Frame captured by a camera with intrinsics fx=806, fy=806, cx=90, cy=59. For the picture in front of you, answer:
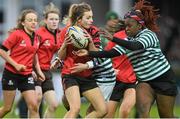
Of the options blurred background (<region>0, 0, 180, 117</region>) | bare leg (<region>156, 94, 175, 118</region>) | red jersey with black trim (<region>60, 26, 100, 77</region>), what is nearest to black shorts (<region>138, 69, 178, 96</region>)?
bare leg (<region>156, 94, 175, 118</region>)

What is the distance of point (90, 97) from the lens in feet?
38.1

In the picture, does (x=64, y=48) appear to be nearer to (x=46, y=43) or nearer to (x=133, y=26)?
(x=133, y=26)

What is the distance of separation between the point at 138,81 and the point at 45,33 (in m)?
2.57

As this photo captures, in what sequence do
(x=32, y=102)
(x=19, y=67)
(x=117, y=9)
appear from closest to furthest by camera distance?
(x=19, y=67) < (x=32, y=102) < (x=117, y=9)

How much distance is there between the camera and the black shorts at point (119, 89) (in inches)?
512

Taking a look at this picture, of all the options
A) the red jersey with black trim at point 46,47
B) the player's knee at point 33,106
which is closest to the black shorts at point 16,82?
the player's knee at point 33,106

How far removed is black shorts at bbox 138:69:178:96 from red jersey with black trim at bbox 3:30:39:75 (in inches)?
82.5

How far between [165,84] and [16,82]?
8.30 feet

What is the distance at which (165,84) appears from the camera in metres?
11.9

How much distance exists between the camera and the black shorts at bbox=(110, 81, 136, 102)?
512 inches

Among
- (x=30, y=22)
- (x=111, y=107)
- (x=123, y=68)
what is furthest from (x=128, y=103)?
(x=30, y=22)

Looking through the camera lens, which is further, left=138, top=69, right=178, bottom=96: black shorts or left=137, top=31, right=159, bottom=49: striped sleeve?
left=138, top=69, right=178, bottom=96: black shorts

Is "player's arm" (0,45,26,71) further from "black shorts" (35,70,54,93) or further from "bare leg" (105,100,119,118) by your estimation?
"bare leg" (105,100,119,118)

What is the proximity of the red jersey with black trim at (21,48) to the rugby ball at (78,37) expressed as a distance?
1481 millimetres
